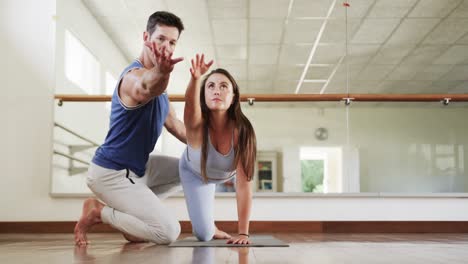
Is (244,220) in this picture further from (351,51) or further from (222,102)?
(351,51)

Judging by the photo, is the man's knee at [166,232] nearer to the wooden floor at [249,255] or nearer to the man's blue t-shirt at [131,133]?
the wooden floor at [249,255]

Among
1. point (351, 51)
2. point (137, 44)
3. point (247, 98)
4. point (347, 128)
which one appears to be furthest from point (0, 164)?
point (351, 51)

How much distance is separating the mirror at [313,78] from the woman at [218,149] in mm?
635

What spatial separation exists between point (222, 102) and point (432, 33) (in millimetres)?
2587

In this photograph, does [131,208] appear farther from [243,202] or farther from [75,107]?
[75,107]

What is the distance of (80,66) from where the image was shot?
4398 mm

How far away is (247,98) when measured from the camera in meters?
3.51

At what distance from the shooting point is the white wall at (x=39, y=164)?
3426 millimetres

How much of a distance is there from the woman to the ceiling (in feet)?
4.48

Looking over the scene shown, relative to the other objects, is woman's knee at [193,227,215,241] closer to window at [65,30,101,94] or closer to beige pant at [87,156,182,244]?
beige pant at [87,156,182,244]

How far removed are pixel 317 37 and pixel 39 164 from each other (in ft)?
7.65

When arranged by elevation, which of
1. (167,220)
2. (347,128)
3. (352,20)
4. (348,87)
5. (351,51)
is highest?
(352,20)

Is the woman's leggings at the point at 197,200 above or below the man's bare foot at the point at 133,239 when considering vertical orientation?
above

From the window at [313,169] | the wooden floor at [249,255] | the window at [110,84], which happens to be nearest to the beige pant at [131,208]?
the wooden floor at [249,255]
